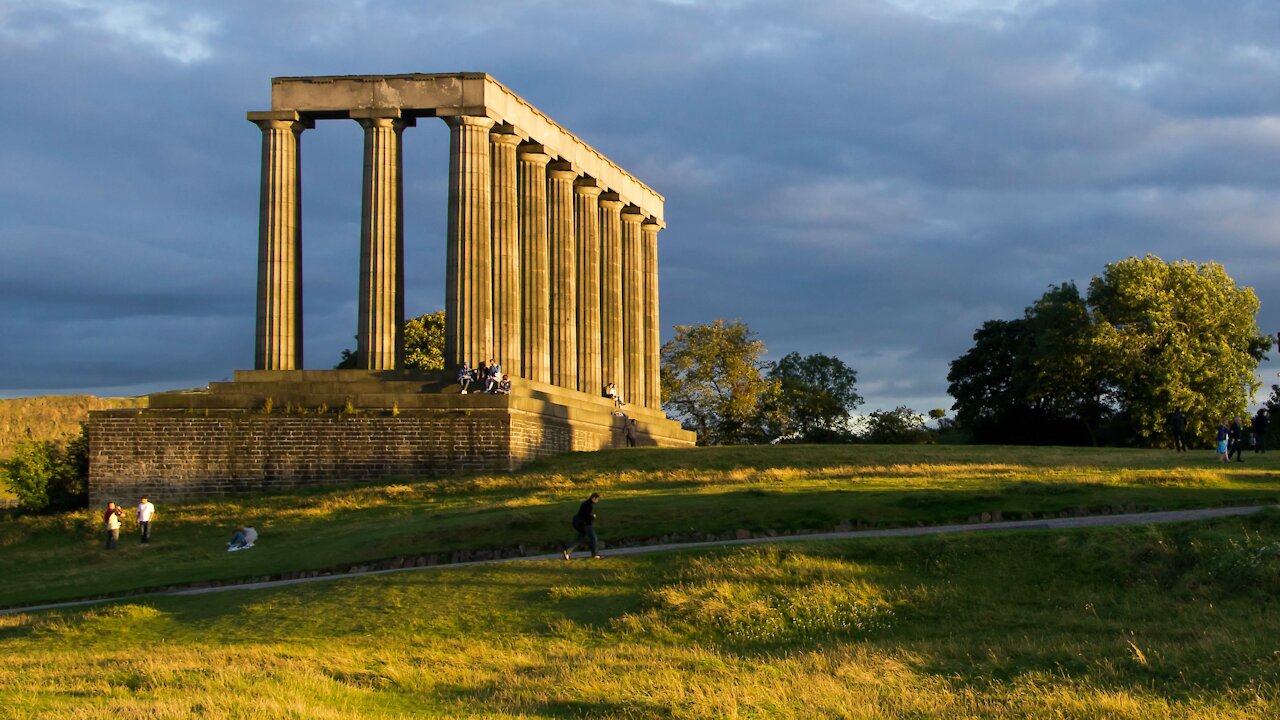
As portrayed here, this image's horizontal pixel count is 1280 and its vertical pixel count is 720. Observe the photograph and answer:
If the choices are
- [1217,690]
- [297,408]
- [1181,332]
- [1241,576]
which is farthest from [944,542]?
[1181,332]

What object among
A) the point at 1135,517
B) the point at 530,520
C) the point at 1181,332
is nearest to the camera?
the point at 1135,517

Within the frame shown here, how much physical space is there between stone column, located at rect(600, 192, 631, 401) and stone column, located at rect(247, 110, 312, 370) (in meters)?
22.8

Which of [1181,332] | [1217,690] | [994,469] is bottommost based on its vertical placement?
[1217,690]

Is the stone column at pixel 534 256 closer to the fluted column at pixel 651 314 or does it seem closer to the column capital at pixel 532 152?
the column capital at pixel 532 152

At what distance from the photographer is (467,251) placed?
64.1m

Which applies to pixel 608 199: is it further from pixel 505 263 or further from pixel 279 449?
pixel 279 449

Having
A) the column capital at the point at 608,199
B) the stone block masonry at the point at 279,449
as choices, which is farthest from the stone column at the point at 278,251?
the column capital at the point at 608,199

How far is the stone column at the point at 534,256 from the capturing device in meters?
69.6

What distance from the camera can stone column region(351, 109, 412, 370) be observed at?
2501 inches

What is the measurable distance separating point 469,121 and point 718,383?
126ft

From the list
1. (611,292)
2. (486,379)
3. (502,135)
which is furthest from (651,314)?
(486,379)

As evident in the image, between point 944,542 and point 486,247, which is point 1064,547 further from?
point 486,247

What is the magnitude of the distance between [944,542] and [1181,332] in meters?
56.1

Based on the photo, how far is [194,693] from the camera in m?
22.9
